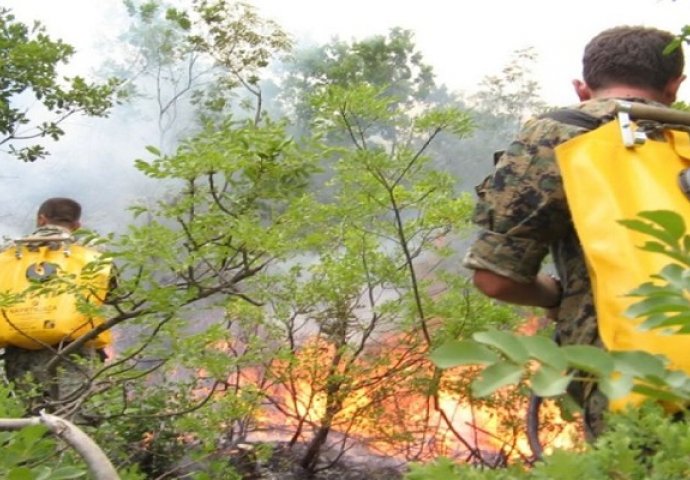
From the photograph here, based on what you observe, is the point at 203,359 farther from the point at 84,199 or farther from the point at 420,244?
the point at 84,199

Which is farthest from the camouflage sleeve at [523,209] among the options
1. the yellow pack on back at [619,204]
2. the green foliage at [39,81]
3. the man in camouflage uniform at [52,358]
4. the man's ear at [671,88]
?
the green foliage at [39,81]

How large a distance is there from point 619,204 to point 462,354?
73 cm

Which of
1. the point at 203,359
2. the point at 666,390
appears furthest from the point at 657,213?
the point at 203,359

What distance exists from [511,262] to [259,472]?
13.2ft

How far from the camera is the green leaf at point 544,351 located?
50 cm

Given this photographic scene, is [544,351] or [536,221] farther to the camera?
[536,221]

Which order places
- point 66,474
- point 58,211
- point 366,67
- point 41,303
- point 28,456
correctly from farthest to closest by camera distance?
point 366,67 → point 58,211 → point 41,303 → point 28,456 → point 66,474

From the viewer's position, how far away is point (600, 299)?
1.15 meters

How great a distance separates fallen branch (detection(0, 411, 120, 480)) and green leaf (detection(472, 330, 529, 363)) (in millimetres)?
568

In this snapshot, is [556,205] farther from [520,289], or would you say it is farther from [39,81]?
[39,81]

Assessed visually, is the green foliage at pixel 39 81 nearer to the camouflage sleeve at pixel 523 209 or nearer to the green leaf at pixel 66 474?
the camouflage sleeve at pixel 523 209

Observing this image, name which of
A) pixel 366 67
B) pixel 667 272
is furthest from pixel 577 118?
pixel 366 67

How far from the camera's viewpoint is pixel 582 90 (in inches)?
63.1

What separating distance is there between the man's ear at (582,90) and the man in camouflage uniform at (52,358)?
6.70 ft
